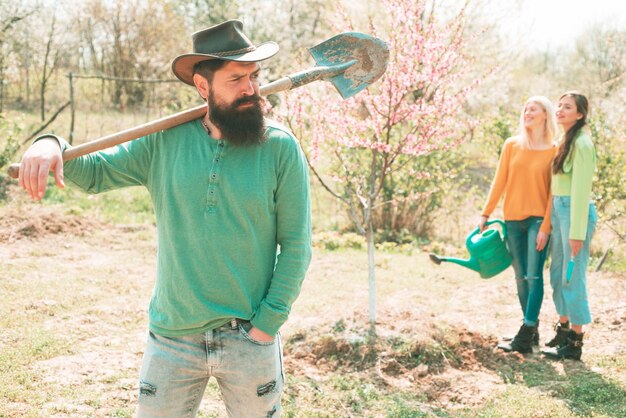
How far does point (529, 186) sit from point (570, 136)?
449 millimetres

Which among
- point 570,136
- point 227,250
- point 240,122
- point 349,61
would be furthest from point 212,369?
point 570,136

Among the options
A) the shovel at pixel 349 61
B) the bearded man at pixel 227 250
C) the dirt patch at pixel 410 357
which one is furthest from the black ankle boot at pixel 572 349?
the bearded man at pixel 227 250

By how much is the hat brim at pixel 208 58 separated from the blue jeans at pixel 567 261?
110 inches

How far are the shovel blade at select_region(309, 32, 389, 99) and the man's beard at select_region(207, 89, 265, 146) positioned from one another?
98 cm

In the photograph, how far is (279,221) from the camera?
1.98m

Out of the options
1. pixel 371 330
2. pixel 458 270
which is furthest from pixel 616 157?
pixel 371 330

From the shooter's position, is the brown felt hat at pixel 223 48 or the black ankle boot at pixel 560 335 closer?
the brown felt hat at pixel 223 48

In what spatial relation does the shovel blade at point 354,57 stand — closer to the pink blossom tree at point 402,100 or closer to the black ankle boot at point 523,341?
the pink blossom tree at point 402,100

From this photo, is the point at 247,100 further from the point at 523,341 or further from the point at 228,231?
the point at 523,341

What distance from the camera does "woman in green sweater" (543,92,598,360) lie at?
4.06 meters

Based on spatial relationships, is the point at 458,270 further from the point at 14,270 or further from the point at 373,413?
the point at 14,270

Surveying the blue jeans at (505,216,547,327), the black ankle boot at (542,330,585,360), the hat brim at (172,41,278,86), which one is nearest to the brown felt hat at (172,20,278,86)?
the hat brim at (172,41,278,86)

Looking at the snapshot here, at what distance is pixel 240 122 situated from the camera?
195cm

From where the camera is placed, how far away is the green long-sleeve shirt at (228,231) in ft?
6.29
